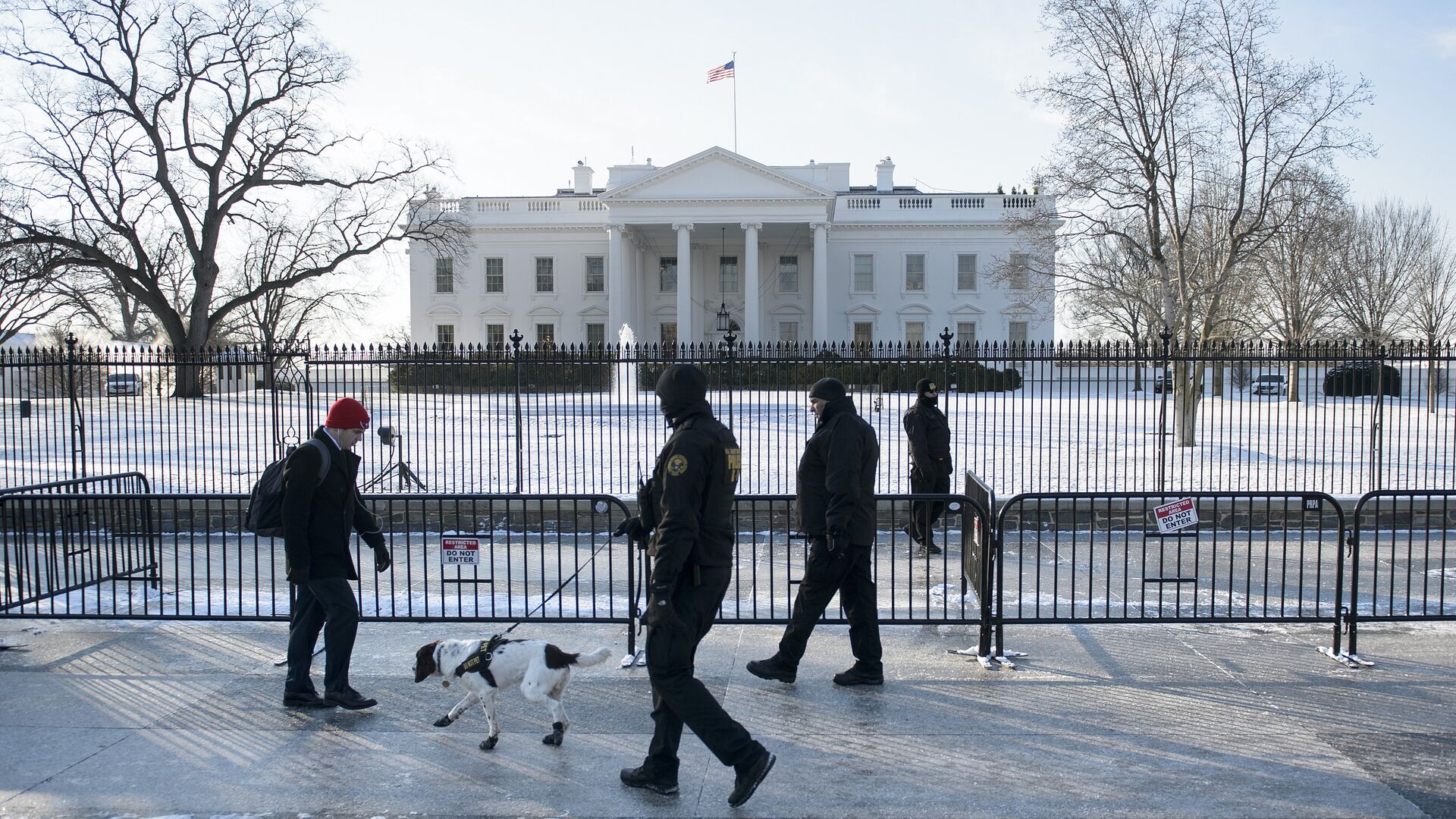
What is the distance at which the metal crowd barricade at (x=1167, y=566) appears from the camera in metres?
6.66

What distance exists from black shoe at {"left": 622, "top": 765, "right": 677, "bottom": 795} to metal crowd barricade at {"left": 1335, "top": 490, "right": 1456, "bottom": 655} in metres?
4.74

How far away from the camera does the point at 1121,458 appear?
60.4 feet

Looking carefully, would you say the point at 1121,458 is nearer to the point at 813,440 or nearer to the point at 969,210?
the point at 813,440

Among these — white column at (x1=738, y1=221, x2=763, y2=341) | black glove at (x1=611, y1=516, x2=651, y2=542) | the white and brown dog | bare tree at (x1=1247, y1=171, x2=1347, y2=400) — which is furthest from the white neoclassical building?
the white and brown dog

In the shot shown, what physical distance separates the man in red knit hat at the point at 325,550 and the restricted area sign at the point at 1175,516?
5241 mm

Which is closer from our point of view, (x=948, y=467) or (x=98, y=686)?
(x=98, y=686)

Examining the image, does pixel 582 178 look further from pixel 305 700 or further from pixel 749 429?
pixel 305 700

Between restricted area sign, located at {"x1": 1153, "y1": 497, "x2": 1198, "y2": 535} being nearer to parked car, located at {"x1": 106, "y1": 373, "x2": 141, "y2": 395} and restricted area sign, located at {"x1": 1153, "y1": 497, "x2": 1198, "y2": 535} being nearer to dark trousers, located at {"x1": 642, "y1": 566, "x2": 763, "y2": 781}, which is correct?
dark trousers, located at {"x1": 642, "y1": 566, "x2": 763, "y2": 781}

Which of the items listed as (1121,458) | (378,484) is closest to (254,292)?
(378,484)

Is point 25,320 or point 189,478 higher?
point 25,320

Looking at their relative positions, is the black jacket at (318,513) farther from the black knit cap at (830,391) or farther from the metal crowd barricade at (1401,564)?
the metal crowd barricade at (1401,564)

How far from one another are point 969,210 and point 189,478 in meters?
46.0

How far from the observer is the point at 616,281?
50156mm

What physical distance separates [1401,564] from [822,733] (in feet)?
23.9
